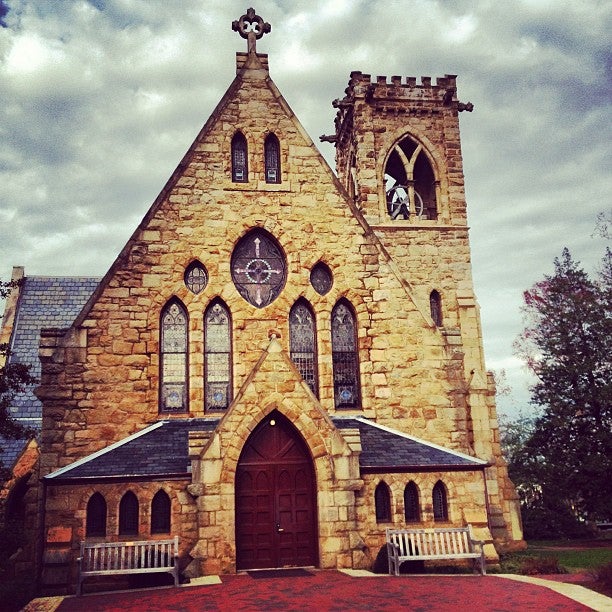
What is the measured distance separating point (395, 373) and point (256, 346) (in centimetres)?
352

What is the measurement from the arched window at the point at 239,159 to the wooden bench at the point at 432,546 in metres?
9.61

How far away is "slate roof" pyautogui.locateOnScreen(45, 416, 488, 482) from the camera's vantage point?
13.9 metres

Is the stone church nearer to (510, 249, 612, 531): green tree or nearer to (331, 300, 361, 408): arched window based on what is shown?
(331, 300, 361, 408): arched window

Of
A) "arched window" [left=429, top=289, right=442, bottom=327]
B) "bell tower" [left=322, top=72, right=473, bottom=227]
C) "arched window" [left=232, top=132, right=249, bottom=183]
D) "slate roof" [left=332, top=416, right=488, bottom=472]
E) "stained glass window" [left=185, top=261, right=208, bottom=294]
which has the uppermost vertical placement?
"bell tower" [left=322, top=72, right=473, bottom=227]

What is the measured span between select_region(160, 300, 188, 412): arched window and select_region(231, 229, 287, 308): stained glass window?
1675mm

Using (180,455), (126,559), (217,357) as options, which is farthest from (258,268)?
(126,559)

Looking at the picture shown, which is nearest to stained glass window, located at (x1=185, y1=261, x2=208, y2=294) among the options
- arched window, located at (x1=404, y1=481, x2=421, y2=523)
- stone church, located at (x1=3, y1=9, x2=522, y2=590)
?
stone church, located at (x1=3, y1=9, x2=522, y2=590)

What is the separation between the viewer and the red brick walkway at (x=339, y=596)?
998 centimetres

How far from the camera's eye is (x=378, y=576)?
12773 mm

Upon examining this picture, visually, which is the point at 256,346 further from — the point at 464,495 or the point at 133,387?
the point at 464,495

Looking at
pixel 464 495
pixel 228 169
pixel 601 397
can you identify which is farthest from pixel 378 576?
pixel 601 397

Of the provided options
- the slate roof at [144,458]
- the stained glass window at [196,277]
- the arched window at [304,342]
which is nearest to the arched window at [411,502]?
→ the arched window at [304,342]

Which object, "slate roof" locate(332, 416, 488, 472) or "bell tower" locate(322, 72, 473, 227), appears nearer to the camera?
"slate roof" locate(332, 416, 488, 472)

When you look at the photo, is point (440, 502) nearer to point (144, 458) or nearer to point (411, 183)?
point (144, 458)
